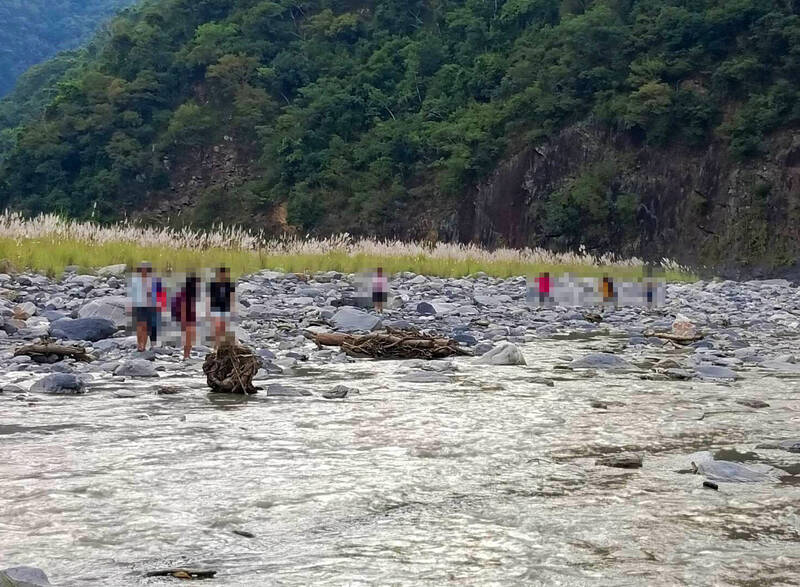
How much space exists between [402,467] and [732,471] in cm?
133

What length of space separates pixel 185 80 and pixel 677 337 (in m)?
50.7

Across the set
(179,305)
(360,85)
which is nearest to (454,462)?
(179,305)

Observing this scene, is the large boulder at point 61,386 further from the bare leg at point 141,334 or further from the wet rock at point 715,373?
the wet rock at point 715,373

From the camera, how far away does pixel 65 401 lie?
5.15 metres

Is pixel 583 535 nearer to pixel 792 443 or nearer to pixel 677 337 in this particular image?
pixel 792 443

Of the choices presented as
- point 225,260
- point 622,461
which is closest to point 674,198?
point 225,260

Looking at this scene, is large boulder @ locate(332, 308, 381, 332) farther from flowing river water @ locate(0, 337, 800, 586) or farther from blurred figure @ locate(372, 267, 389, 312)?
flowing river water @ locate(0, 337, 800, 586)

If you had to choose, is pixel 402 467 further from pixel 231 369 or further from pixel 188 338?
pixel 188 338

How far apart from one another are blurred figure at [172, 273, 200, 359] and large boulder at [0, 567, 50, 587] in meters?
4.89

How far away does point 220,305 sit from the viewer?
24.4 ft

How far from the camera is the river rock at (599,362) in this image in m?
7.30

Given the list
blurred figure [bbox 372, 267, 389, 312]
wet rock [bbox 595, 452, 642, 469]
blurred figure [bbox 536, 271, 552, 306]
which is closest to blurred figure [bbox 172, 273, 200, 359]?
wet rock [bbox 595, 452, 642, 469]

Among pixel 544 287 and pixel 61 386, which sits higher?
pixel 544 287

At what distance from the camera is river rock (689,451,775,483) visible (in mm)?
3627
